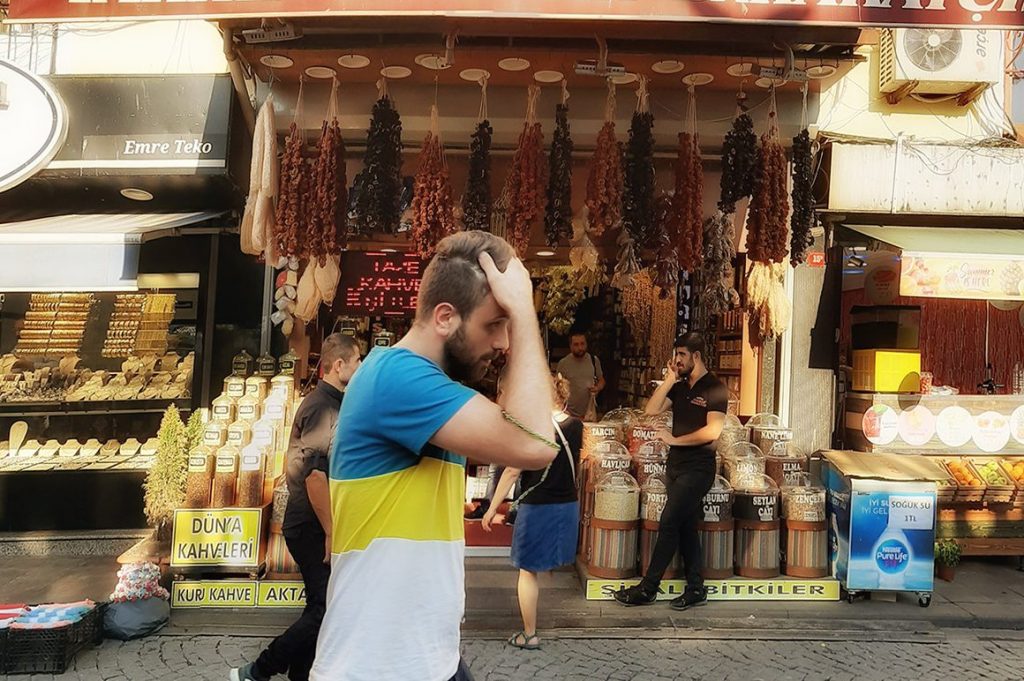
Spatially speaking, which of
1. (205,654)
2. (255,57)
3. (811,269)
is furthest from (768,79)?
(205,654)

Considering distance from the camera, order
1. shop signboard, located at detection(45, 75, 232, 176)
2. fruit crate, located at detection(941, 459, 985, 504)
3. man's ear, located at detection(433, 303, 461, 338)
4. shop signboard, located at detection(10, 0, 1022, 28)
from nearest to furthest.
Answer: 1. man's ear, located at detection(433, 303, 461, 338)
2. shop signboard, located at detection(10, 0, 1022, 28)
3. shop signboard, located at detection(45, 75, 232, 176)
4. fruit crate, located at detection(941, 459, 985, 504)

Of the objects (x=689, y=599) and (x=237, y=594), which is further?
(x=689, y=599)

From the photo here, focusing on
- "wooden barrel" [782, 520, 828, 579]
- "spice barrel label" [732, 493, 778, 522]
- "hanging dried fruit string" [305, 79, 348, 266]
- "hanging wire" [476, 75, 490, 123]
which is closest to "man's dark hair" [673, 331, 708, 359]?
"spice barrel label" [732, 493, 778, 522]

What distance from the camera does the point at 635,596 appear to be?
5562 mm

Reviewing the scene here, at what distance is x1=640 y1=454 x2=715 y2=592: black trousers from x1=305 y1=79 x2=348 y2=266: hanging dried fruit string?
3469mm

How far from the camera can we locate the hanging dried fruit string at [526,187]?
224 inches

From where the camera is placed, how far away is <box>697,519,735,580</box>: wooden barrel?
580 centimetres

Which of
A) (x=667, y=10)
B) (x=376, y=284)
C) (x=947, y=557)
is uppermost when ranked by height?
(x=667, y=10)

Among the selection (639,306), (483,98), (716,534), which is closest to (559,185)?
(483,98)

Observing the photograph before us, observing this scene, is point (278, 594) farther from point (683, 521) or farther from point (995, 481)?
point (995, 481)

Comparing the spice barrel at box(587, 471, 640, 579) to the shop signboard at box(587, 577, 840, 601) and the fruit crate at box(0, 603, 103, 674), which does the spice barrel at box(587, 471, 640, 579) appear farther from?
the fruit crate at box(0, 603, 103, 674)

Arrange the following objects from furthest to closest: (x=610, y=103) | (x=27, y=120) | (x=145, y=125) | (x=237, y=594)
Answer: (x=145, y=125) → (x=27, y=120) → (x=610, y=103) → (x=237, y=594)

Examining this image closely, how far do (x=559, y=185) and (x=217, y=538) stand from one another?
4.03m

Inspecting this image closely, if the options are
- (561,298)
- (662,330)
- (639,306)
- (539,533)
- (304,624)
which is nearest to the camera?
(304,624)
